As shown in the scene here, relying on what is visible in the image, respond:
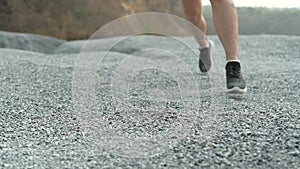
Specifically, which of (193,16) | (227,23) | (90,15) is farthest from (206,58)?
(90,15)

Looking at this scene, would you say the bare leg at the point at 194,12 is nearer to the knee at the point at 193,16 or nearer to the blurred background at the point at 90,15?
the knee at the point at 193,16

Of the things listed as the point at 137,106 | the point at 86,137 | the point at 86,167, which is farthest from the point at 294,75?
the point at 86,167

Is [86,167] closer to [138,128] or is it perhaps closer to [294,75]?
[138,128]

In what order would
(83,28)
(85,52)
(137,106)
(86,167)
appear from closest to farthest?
(86,167) < (137,106) < (85,52) < (83,28)

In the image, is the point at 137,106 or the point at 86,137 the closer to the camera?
the point at 86,137

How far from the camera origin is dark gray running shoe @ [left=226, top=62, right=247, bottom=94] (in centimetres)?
229

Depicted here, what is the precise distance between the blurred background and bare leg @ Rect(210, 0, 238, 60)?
4.43 metres

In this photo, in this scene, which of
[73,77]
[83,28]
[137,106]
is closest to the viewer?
[137,106]

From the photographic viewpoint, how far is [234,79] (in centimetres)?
229

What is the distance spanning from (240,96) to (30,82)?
150 centimetres

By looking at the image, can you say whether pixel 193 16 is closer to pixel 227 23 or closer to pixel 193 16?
pixel 193 16

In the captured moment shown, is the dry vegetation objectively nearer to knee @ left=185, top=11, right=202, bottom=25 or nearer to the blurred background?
→ the blurred background

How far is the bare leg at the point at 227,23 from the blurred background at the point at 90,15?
4.43 m

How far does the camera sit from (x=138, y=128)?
1.84 metres
